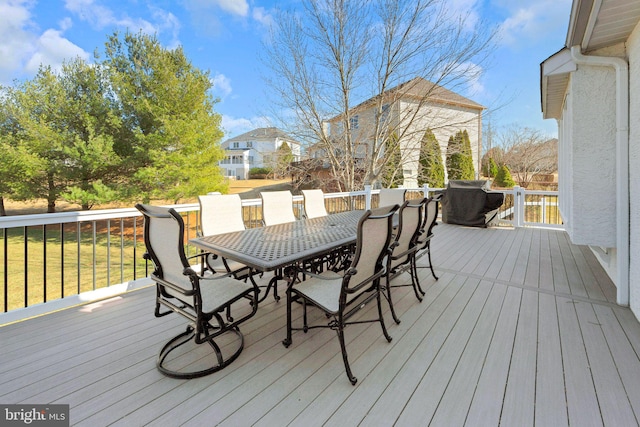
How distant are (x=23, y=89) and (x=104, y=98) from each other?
272 cm

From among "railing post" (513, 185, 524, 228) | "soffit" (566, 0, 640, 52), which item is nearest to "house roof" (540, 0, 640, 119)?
"soffit" (566, 0, 640, 52)

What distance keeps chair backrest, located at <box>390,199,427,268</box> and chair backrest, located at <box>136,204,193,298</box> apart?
1.74 meters

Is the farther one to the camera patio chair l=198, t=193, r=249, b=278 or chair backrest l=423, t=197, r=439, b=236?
chair backrest l=423, t=197, r=439, b=236

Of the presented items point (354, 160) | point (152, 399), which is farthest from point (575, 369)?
point (354, 160)

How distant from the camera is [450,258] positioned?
186 inches

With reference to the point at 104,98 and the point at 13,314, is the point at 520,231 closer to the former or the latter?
the point at 13,314

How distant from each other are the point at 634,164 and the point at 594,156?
463 millimetres

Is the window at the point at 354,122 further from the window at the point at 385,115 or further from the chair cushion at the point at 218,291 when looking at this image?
the chair cushion at the point at 218,291

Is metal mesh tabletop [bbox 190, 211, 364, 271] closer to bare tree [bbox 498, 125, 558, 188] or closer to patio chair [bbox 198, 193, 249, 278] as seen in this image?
patio chair [bbox 198, 193, 249, 278]

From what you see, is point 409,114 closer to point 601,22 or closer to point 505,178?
point 601,22

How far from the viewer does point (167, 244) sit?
1830mm

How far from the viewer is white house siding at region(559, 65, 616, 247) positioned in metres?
2.92

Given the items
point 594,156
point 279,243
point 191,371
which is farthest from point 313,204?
point 594,156

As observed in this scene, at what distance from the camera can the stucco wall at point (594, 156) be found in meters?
2.92
